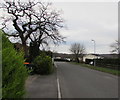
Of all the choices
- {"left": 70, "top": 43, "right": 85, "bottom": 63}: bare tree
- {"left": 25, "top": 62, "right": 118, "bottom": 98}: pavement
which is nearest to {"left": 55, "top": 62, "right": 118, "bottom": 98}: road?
{"left": 25, "top": 62, "right": 118, "bottom": 98}: pavement

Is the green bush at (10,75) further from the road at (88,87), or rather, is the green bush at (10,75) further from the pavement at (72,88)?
the road at (88,87)

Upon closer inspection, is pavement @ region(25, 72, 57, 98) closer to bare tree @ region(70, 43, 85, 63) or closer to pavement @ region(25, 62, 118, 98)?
pavement @ region(25, 62, 118, 98)

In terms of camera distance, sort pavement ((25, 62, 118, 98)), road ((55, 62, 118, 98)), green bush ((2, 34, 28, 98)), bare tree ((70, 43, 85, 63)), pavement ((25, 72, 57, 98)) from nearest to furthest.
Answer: green bush ((2, 34, 28, 98)) < pavement ((25, 72, 57, 98)) < pavement ((25, 62, 118, 98)) < road ((55, 62, 118, 98)) < bare tree ((70, 43, 85, 63))

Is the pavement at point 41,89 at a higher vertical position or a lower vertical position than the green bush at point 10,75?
lower

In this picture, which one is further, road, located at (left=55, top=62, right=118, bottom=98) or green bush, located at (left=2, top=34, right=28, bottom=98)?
road, located at (left=55, top=62, right=118, bottom=98)

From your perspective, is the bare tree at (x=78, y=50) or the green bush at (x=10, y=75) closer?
the green bush at (x=10, y=75)

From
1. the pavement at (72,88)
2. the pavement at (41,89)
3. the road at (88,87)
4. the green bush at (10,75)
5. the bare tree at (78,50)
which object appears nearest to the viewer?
the green bush at (10,75)

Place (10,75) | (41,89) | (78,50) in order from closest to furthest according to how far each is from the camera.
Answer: (10,75) < (41,89) < (78,50)

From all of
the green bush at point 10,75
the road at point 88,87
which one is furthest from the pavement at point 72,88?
the green bush at point 10,75

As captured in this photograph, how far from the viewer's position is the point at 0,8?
26.5 metres

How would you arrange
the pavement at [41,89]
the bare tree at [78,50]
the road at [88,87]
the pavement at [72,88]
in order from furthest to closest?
the bare tree at [78,50]
the road at [88,87]
the pavement at [72,88]
the pavement at [41,89]

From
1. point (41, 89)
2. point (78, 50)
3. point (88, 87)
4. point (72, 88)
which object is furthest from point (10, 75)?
point (78, 50)

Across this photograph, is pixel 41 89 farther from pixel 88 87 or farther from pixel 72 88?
pixel 88 87

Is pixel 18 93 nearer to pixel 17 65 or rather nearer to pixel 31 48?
pixel 17 65
